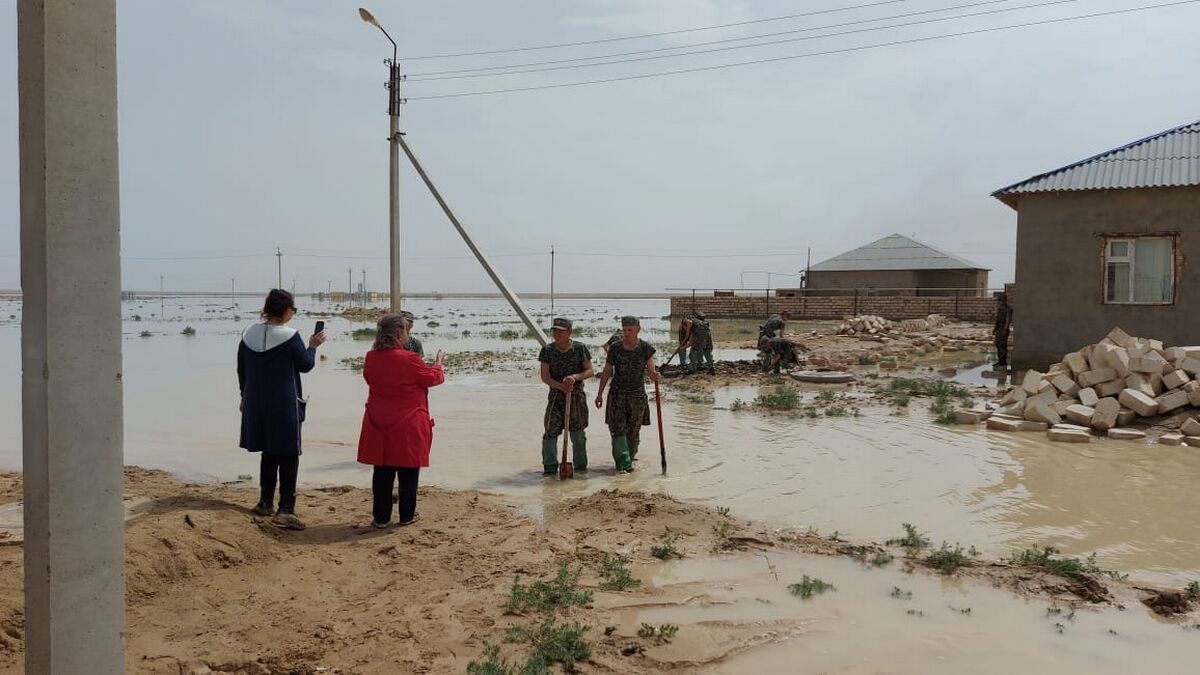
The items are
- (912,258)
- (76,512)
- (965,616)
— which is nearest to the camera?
(76,512)

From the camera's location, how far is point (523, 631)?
4043 mm

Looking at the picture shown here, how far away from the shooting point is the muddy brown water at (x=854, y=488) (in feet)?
13.6

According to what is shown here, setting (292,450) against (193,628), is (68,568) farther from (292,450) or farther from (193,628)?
(292,450)

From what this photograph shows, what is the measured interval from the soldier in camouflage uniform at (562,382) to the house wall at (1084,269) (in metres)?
11.8

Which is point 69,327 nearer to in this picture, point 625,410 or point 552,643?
point 552,643

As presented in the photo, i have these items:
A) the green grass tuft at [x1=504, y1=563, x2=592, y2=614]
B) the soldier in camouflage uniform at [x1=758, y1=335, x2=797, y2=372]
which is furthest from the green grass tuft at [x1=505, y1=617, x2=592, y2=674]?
the soldier in camouflage uniform at [x1=758, y1=335, x2=797, y2=372]

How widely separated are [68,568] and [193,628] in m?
1.86

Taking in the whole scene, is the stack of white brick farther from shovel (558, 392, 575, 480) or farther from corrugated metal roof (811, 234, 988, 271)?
corrugated metal roof (811, 234, 988, 271)

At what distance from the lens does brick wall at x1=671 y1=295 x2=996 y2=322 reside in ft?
119

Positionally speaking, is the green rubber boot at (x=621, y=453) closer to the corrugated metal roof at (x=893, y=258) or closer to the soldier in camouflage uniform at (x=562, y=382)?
the soldier in camouflage uniform at (x=562, y=382)

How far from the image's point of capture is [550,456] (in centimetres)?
816

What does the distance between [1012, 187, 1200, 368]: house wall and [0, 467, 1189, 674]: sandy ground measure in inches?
486

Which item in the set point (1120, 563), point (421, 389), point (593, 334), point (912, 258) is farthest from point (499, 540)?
point (912, 258)

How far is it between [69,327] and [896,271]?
4354 cm
